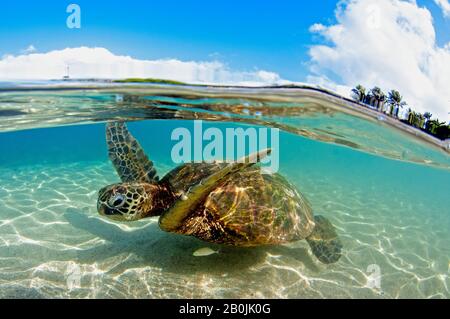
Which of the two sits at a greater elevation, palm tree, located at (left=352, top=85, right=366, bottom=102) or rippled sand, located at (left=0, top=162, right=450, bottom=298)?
palm tree, located at (left=352, top=85, right=366, bottom=102)

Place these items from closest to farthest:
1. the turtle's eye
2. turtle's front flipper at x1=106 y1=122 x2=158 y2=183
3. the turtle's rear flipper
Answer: the turtle's eye
the turtle's rear flipper
turtle's front flipper at x1=106 y1=122 x2=158 y2=183

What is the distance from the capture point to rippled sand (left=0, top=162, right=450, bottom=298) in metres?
5.77

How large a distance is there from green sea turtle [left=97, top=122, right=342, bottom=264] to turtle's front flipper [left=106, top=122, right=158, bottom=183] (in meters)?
1.20

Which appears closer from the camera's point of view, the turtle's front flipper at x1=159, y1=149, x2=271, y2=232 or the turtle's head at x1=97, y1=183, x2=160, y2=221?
the turtle's front flipper at x1=159, y1=149, x2=271, y2=232

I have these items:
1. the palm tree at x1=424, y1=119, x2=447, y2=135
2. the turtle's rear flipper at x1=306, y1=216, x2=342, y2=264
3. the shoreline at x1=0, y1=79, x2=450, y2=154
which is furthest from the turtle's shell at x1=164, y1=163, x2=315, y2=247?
the palm tree at x1=424, y1=119, x2=447, y2=135

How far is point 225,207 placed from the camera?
19.5ft

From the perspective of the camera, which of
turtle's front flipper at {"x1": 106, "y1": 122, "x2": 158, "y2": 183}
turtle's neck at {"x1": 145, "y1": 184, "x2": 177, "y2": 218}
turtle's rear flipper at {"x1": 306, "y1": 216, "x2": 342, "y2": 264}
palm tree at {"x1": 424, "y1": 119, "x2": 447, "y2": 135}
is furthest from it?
palm tree at {"x1": 424, "y1": 119, "x2": 447, "y2": 135}

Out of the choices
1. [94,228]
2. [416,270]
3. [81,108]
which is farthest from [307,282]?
[81,108]

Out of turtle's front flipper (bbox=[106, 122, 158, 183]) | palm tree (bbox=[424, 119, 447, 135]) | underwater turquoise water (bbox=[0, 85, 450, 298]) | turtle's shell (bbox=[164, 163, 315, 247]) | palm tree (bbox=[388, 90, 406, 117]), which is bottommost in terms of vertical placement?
underwater turquoise water (bbox=[0, 85, 450, 298])

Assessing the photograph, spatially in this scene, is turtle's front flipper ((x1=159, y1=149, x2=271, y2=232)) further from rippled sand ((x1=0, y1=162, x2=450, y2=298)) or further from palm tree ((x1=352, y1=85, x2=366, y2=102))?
palm tree ((x1=352, y1=85, x2=366, y2=102))

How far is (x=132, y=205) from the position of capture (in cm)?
561

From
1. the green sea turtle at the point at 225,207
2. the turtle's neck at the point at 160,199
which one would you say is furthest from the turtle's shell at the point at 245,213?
the turtle's neck at the point at 160,199

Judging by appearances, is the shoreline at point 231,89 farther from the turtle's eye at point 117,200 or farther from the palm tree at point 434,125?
the turtle's eye at point 117,200
